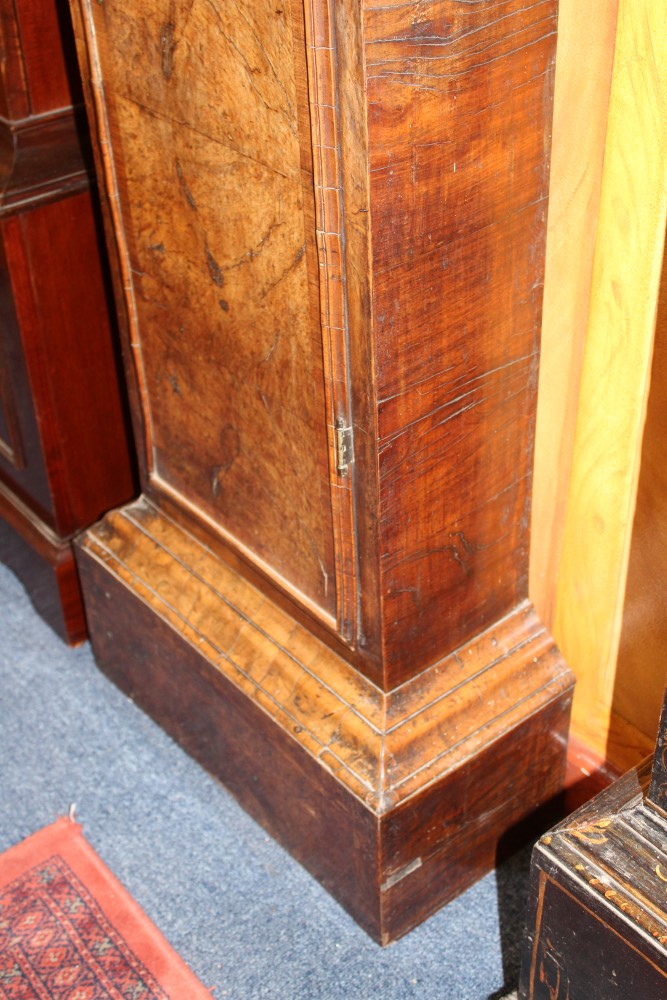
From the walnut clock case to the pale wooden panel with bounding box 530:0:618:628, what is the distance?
5cm

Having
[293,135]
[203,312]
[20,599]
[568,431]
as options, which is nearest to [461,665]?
[568,431]

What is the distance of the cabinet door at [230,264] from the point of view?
1303mm

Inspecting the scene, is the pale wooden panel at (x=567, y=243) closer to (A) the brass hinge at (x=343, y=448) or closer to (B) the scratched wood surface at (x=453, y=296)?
(B) the scratched wood surface at (x=453, y=296)

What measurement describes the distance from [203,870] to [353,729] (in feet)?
1.38

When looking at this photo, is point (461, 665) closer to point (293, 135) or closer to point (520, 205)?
point (520, 205)

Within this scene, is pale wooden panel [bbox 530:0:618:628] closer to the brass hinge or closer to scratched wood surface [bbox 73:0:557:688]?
scratched wood surface [bbox 73:0:557:688]

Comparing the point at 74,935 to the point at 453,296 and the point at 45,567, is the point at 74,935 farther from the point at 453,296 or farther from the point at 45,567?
the point at 453,296

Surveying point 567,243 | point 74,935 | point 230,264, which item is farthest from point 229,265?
point 74,935

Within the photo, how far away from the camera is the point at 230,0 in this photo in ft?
4.16

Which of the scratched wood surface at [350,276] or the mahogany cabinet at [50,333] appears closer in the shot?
the scratched wood surface at [350,276]

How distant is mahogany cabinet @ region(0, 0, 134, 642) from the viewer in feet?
5.90

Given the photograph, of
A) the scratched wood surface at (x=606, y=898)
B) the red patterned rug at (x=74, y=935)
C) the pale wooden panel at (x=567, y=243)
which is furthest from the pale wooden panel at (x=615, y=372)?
the red patterned rug at (x=74, y=935)

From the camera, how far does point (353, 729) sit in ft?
5.21

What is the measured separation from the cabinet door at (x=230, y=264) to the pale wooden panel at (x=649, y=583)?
40 cm
